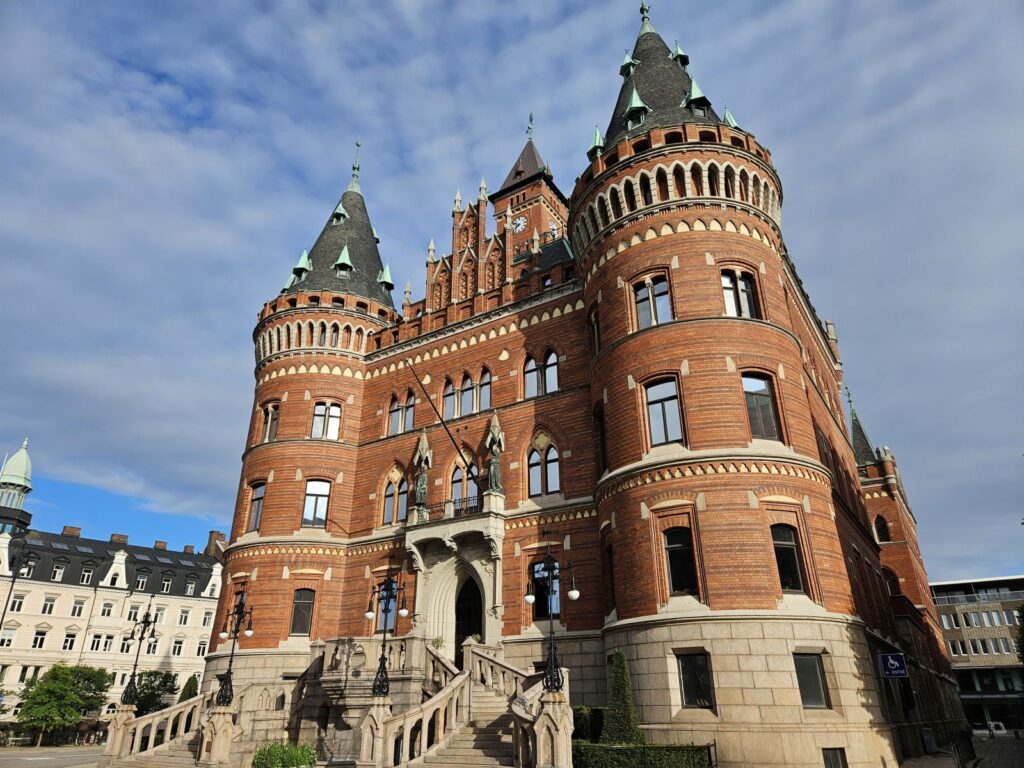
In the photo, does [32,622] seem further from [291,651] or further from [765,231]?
[765,231]

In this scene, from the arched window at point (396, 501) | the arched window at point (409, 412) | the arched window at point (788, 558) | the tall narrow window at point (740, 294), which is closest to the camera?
the arched window at point (788, 558)

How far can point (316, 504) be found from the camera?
30.4 metres

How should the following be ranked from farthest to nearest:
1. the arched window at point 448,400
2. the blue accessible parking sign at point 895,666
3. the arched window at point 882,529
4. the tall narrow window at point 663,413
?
1. the arched window at point 882,529
2. the arched window at point 448,400
3. the tall narrow window at point 663,413
4. the blue accessible parking sign at point 895,666

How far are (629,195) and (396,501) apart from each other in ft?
51.9

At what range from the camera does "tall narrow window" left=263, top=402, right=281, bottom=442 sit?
3209 centimetres

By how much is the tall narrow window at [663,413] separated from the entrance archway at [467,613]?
10.4m

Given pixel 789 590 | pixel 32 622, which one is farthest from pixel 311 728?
pixel 32 622

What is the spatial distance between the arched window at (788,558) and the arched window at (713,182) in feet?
36.5

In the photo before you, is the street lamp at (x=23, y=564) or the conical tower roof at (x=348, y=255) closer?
the conical tower roof at (x=348, y=255)

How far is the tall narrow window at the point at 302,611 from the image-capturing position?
91.9 ft

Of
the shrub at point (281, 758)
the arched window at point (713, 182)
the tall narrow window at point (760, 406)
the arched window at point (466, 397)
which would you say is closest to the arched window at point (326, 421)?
the arched window at point (466, 397)

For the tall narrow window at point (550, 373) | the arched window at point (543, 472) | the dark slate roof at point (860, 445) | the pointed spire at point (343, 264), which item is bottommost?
the arched window at point (543, 472)

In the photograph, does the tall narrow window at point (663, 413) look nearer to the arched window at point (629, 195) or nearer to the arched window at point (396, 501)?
the arched window at point (629, 195)

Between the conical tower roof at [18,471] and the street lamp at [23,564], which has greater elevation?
the conical tower roof at [18,471]
